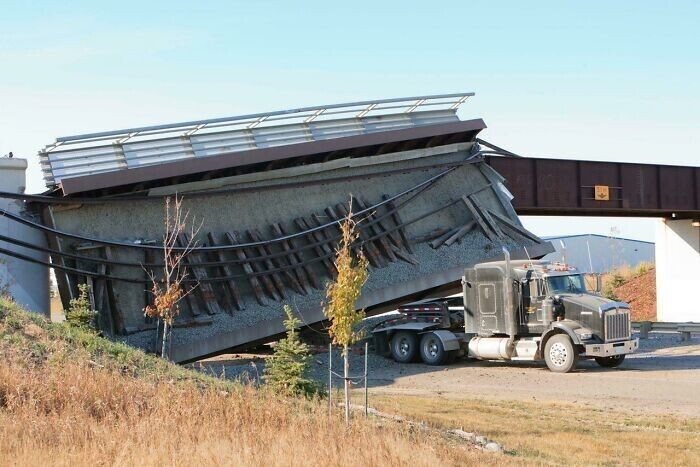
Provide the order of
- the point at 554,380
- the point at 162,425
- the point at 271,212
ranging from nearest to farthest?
the point at 162,425 → the point at 554,380 → the point at 271,212

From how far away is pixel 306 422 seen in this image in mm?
12016

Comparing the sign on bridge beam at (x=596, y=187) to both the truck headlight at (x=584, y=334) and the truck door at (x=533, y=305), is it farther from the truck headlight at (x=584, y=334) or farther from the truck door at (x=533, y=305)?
the truck headlight at (x=584, y=334)

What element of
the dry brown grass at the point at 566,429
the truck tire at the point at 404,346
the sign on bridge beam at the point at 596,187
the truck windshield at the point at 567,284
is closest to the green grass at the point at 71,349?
the dry brown grass at the point at 566,429

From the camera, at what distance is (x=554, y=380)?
75.2 ft

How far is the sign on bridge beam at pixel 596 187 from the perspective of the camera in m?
36.8

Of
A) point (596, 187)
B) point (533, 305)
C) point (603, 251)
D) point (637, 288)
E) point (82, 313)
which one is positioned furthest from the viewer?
point (603, 251)

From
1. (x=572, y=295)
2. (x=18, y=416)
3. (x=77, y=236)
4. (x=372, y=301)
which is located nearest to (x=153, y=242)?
(x=77, y=236)

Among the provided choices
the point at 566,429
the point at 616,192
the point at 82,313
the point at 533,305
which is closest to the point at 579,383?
the point at 533,305

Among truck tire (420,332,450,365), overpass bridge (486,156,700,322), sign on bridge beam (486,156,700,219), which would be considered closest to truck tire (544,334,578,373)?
truck tire (420,332,450,365)

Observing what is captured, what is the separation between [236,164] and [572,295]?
1071 centimetres

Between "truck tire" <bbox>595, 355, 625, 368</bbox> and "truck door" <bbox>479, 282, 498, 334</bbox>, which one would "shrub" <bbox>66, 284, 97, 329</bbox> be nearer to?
"truck door" <bbox>479, 282, 498, 334</bbox>

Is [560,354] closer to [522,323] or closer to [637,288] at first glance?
[522,323]

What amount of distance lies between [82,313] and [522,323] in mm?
11320

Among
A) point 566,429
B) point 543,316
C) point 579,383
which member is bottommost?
point 566,429
